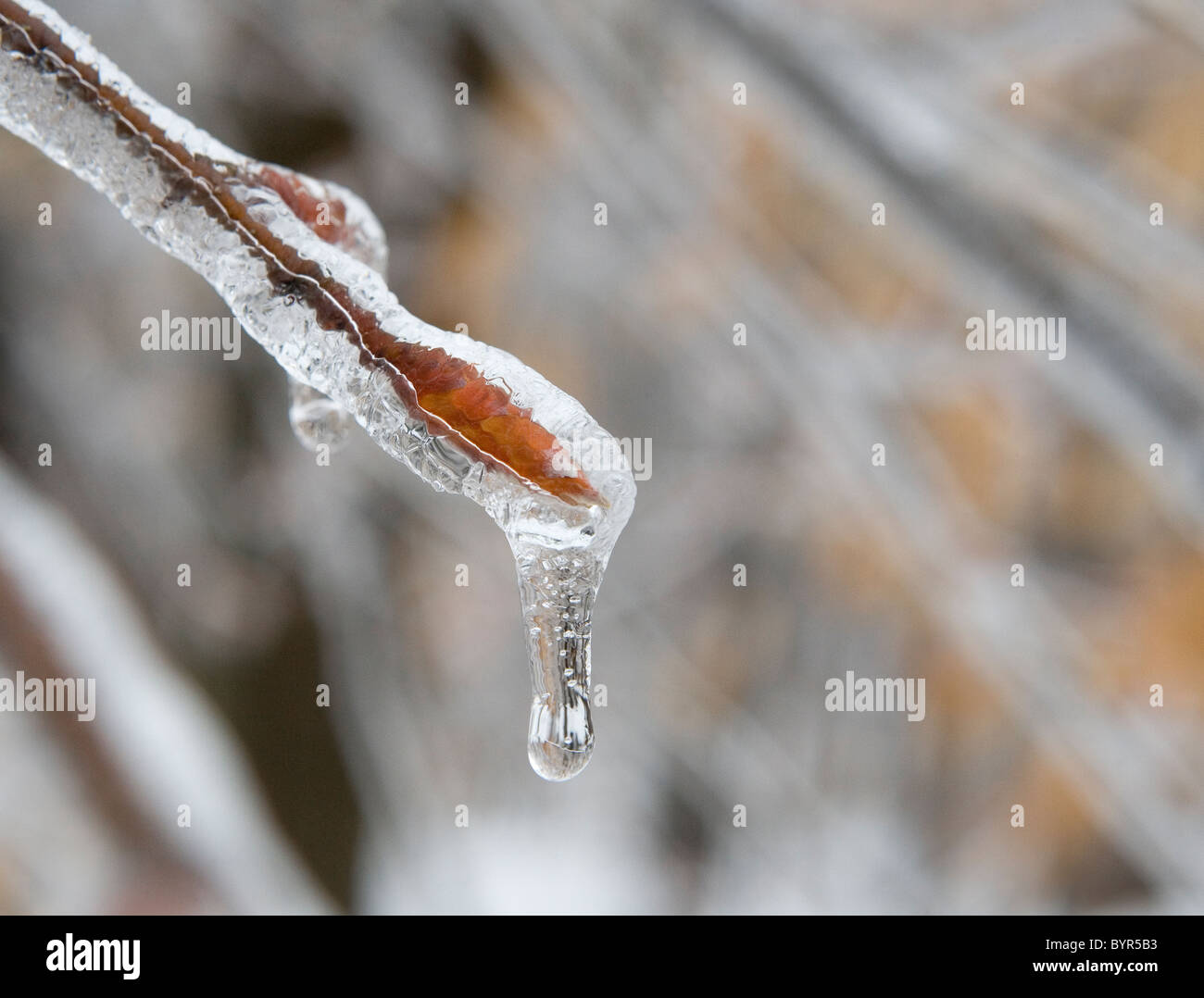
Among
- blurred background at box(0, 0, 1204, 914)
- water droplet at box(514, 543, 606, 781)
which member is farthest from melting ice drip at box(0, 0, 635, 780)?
blurred background at box(0, 0, 1204, 914)

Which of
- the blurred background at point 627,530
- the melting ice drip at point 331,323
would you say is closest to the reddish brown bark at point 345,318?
the melting ice drip at point 331,323

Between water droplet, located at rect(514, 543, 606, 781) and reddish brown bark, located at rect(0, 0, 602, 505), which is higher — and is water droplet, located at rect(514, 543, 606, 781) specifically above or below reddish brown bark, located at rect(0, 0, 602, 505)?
below

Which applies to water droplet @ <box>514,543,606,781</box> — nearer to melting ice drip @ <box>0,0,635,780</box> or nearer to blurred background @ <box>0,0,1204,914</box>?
melting ice drip @ <box>0,0,635,780</box>

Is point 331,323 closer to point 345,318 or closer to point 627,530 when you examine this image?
point 345,318

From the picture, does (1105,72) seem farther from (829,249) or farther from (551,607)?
(551,607)

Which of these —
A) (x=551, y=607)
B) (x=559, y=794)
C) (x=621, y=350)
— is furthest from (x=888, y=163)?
(x=559, y=794)

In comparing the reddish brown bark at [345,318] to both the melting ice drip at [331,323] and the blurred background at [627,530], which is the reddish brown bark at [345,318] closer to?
the melting ice drip at [331,323]
